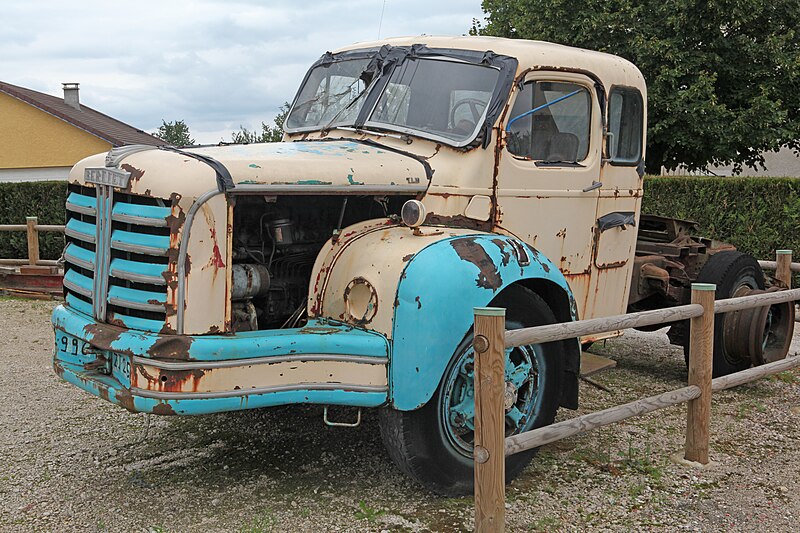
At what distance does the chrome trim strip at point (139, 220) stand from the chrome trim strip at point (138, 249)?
0.34 feet

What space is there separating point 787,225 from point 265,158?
957cm

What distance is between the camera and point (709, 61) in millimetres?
15766

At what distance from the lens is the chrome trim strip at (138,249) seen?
3740 millimetres

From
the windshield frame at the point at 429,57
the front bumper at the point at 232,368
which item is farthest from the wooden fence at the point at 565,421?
the windshield frame at the point at 429,57

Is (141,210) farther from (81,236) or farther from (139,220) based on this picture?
(81,236)

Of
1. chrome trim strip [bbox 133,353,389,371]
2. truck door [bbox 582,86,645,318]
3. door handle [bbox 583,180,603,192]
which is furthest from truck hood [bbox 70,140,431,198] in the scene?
truck door [bbox 582,86,645,318]

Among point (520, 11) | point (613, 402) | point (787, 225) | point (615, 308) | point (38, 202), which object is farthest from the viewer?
point (520, 11)

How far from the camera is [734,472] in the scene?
15.6 ft

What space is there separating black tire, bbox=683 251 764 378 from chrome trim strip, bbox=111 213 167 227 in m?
4.40

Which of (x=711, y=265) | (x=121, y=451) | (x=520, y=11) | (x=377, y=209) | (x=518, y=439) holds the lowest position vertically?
(x=121, y=451)

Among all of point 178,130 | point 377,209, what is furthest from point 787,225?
point 178,130

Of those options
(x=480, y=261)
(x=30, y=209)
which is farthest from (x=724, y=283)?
(x=30, y=209)

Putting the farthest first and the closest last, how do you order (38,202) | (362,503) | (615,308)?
1. (38,202)
2. (615,308)
3. (362,503)

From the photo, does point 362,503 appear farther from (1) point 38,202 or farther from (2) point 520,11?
(2) point 520,11
